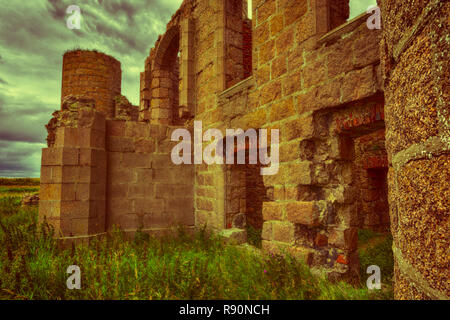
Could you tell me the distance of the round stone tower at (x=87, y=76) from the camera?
11922mm

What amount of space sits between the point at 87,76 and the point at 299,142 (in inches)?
462

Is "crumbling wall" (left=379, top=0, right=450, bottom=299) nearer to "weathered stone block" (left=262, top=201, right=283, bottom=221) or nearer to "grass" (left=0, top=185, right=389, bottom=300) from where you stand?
"grass" (left=0, top=185, right=389, bottom=300)

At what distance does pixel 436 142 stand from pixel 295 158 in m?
2.54

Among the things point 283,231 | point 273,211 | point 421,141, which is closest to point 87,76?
point 273,211

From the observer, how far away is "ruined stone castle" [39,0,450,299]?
2.45 ft
